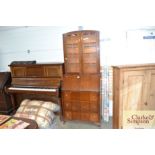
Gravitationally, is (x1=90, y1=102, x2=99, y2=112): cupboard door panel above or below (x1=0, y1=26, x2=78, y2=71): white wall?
below

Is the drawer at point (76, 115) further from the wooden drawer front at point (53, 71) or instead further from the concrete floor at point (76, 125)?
the wooden drawer front at point (53, 71)

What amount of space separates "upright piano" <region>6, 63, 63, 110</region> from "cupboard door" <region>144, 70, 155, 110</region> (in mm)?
1547

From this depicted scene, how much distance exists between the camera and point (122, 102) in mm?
2031

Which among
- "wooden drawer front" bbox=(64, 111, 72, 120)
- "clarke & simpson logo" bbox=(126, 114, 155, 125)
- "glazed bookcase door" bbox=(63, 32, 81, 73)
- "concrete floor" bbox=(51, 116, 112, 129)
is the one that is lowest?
"concrete floor" bbox=(51, 116, 112, 129)

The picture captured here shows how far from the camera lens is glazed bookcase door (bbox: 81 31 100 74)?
2498 mm

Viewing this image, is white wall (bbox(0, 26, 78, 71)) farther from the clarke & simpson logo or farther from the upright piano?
the clarke & simpson logo

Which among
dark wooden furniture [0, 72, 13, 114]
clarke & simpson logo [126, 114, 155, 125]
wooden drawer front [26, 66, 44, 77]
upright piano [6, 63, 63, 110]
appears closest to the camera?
clarke & simpson logo [126, 114, 155, 125]

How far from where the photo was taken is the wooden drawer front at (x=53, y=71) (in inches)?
109

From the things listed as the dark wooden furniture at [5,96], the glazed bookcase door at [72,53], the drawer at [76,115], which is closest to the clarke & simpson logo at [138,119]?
the drawer at [76,115]

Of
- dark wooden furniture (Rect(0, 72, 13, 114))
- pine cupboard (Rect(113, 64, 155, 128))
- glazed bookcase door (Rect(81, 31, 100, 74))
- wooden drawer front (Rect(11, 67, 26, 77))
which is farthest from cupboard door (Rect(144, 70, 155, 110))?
dark wooden furniture (Rect(0, 72, 13, 114))
